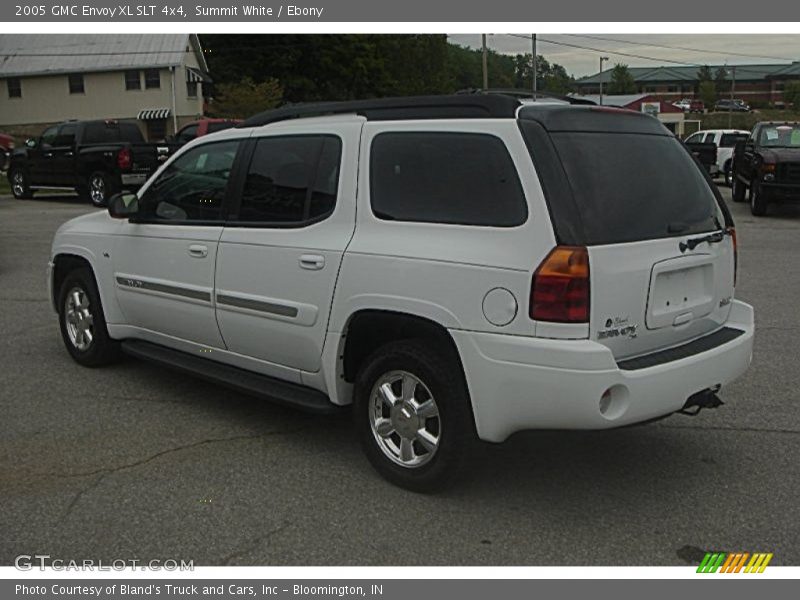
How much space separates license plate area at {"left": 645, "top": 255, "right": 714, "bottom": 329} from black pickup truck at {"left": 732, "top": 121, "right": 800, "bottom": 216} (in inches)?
583

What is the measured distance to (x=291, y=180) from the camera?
4934mm

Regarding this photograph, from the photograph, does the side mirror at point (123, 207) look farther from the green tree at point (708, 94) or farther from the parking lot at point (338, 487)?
the green tree at point (708, 94)

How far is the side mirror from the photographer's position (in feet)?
19.7

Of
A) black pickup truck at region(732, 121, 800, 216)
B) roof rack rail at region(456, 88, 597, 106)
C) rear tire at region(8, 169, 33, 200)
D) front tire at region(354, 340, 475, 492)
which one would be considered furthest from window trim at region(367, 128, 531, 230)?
rear tire at region(8, 169, 33, 200)

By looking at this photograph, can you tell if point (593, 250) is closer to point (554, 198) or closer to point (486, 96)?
point (554, 198)

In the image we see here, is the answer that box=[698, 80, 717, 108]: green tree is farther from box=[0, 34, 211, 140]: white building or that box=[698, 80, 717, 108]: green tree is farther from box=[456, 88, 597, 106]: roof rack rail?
box=[456, 88, 597, 106]: roof rack rail

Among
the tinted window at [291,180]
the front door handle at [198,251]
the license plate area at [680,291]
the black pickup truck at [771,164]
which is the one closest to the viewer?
the license plate area at [680,291]

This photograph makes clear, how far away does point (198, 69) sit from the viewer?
161ft

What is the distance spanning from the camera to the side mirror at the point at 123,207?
19.7ft

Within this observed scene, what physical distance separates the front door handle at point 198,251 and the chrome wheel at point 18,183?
19235mm

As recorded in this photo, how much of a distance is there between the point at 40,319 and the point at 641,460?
602cm

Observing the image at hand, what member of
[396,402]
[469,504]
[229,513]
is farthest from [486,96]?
[229,513]

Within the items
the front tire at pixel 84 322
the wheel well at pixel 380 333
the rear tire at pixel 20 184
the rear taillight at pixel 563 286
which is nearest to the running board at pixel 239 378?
the wheel well at pixel 380 333

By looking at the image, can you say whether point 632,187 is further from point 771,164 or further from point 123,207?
point 771,164
